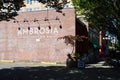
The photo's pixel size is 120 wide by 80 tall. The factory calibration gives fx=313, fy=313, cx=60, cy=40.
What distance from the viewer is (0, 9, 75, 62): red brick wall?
1455 inches

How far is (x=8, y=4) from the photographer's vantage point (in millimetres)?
17406

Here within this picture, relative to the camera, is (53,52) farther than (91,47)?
No

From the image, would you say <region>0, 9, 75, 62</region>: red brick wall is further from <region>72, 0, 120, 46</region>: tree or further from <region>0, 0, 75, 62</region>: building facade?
<region>72, 0, 120, 46</region>: tree

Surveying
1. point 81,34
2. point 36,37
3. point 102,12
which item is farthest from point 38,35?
point 102,12

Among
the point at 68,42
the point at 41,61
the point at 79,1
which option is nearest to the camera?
the point at 79,1

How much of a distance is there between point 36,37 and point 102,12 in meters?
15.6

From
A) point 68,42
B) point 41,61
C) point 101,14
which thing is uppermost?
point 101,14

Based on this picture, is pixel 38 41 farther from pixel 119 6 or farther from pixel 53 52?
pixel 119 6

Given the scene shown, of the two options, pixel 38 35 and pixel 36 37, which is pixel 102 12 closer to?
pixel 38 35

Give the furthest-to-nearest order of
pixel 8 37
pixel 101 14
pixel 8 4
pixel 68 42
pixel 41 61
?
pixel 8 37
pixel 41 61
pixel 68 42
pixel 101 14
pixel 8 4

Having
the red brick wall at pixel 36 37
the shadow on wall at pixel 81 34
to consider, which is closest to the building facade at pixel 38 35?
the red brick wall at pixel 36 37

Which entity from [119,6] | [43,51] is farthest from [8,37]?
[119,6]

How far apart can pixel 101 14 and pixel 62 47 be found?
43.6 feet

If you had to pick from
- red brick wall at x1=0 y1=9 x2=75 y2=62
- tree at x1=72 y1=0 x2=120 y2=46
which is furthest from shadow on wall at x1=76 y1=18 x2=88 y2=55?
tree at x1=72 y1=0 x2=120 y2=46
